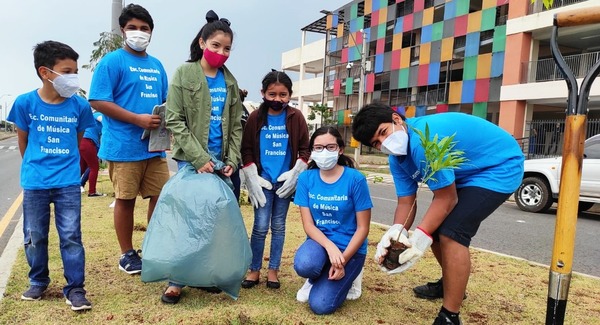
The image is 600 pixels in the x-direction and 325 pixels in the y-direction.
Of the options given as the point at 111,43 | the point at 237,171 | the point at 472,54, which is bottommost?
the point at 237,171

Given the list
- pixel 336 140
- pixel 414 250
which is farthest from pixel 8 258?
pixel 414 250

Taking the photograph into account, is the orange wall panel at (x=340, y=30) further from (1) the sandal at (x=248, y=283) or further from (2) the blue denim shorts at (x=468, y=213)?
(2) the blue denim shorts at (x=468, y=213)

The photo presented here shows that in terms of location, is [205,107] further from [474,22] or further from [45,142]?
[474,22]

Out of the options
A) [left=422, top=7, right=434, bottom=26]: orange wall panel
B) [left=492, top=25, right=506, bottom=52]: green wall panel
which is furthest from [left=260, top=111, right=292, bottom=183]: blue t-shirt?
[left=422, top=7, right=434, bottom=26]: orange wall panel

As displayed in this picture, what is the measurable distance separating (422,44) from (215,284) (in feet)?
82.2

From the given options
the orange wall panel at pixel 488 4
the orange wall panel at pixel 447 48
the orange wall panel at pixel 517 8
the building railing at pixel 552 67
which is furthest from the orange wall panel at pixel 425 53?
the building railing at pixel 552 67

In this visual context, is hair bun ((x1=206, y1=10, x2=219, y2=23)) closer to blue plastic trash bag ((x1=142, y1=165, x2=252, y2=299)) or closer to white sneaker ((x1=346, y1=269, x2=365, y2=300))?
blue plastic trash bag ((x1=142, y1=165, x2=252, y2=299))

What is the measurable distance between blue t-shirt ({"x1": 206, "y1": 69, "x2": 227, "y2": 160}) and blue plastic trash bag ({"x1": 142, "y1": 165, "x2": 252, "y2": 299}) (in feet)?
1.12

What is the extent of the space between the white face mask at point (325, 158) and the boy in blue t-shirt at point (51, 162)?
1.56 m

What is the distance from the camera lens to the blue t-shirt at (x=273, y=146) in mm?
3250

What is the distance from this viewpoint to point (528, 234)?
6.43 m

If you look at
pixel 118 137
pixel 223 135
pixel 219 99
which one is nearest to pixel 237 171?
pixel 223 135

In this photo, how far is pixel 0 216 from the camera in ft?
20.6

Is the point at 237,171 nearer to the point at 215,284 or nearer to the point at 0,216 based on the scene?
the point at 215,284
